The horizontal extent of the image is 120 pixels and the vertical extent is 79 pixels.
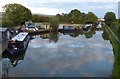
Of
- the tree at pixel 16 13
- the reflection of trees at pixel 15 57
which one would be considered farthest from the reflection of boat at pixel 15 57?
the tree at pixel 16 13

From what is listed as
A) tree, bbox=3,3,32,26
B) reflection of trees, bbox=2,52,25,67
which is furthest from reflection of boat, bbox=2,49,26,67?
tree, bbox=3,3,32,26

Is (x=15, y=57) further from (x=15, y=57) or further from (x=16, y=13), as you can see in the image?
(x=16, y=13)

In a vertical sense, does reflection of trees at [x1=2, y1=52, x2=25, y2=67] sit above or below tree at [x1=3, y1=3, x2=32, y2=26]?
below

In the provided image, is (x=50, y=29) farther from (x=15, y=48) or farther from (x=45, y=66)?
(x=45, y=66)

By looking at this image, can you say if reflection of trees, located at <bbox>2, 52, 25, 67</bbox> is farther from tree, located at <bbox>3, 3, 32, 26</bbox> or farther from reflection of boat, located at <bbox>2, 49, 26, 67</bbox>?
tree, located at <bbox>3, 3, 32, 26</bbox>

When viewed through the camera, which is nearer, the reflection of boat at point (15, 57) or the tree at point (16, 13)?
the reflection of boat at point (15, 57)

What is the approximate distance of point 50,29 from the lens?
64.9m

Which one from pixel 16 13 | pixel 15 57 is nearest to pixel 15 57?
pixel 15 57

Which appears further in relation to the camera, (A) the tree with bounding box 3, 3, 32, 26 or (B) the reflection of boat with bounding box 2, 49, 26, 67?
(A) the tree with bounding box 3, 3, 32, 26

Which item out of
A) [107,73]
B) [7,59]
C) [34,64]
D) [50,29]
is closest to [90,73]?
[107,73]

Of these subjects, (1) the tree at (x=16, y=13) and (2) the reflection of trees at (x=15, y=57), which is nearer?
(2) the reflection of trees at (x=15, y=57)

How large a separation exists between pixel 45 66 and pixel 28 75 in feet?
11.1

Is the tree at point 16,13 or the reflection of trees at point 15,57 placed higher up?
the tree at point 16,13

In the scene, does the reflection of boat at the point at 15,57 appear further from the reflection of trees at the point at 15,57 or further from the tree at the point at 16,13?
the tree at the point at 16,13
